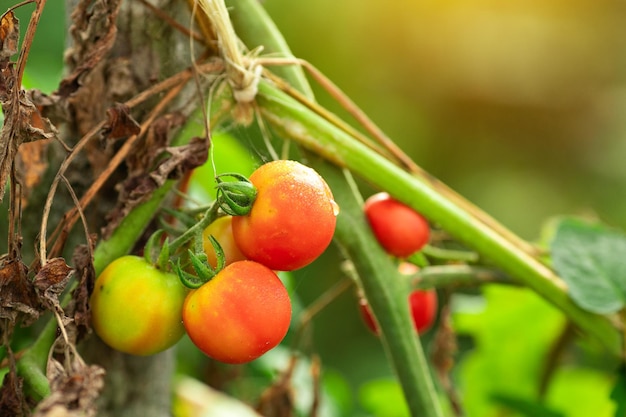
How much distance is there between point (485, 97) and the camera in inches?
97.7

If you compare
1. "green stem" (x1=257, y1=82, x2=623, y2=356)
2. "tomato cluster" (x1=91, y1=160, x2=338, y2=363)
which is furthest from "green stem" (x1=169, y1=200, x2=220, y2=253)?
"green stem" (x1=257, y1=82, x2=623, y2=356)

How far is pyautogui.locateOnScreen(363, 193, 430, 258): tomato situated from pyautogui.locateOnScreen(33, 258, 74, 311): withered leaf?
0.72ft

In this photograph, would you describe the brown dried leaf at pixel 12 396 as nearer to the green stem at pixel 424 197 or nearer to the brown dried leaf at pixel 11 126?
the brown dried leaf at pixel 11 126

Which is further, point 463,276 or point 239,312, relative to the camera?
point 463,276

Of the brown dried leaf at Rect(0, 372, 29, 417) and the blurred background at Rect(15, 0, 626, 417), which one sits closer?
the brown dried leaf at Rect(0, 372, 29, 417)

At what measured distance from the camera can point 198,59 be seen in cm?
54

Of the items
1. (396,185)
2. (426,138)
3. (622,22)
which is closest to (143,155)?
(396,185)

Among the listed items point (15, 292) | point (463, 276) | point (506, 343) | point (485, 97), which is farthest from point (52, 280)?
point (485, 97)

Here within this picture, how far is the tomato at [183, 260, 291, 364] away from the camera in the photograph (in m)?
0.40

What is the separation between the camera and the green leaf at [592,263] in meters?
0.60

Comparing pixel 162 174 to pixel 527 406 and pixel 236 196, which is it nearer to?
pixel 236 196

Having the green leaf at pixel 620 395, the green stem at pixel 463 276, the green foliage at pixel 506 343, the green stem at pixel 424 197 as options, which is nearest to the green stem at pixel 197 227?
the green stem at pixel 424 197

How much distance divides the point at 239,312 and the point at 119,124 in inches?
5.4

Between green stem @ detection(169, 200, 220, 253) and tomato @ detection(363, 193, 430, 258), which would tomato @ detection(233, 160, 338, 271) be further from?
tomato @ detection(363, 193, 430, 258)
